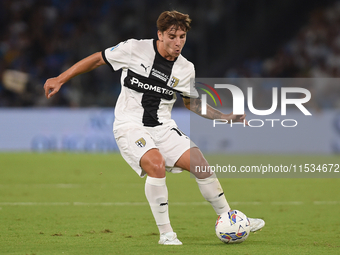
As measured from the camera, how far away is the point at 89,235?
17.2ft

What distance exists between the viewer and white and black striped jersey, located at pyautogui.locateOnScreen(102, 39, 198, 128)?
201 inches

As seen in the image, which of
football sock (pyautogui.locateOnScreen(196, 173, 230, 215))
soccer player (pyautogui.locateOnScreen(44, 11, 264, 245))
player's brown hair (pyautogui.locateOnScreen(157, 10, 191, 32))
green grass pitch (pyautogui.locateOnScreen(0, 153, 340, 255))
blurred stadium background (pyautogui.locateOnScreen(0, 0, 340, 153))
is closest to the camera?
green grass pitch (pyautogui.locateOnScreen(0, 153, 340, 255))

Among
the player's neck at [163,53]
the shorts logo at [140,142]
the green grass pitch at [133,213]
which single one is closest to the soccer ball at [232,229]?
the green grass pitch at [133,213]

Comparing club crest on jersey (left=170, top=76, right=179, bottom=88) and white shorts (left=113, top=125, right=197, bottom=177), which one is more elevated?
club crest on jersey (left=170, top=76, right=179, bottom=88)

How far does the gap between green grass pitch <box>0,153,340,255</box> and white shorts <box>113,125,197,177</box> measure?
0.74 m

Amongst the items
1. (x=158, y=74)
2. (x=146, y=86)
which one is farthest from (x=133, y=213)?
(x=158, y=74)

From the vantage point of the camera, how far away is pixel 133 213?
267 inches

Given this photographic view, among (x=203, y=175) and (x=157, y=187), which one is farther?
(x=203, y=175)

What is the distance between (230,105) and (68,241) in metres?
10.5

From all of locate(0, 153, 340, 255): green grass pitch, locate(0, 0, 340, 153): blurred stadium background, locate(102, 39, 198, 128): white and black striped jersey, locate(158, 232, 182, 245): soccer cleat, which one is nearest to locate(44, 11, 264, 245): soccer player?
locate(102, 39, 198, 128): white and black striped jersey

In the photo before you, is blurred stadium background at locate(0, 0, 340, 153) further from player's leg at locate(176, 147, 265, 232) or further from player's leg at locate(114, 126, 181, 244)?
player's leg at locate(114, 126, 181, 244)

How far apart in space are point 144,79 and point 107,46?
13983 millimetres

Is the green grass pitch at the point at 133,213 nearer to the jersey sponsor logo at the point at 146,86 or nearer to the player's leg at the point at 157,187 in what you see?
the player's leg at the point at 157,187

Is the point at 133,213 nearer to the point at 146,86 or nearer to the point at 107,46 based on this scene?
the point at 146,86
